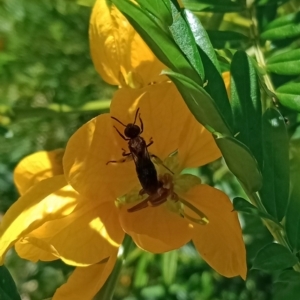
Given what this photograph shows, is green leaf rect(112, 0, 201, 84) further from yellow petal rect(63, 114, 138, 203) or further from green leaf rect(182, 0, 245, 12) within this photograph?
green leaf rect(182, 0, 245, 12)

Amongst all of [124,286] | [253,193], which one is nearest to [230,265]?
[253,193]

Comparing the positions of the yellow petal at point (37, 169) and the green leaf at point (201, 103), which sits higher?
the green leaf at point (201, 103)

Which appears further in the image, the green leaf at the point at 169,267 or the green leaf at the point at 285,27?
the green leaf at the point at 169,267

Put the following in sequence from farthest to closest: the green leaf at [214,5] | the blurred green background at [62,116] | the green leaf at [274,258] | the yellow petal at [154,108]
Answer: the blurred green background at [62,116] → the green leaf at [214,5] → the yellow petal at [154,108] → the green leaf at [274,258]

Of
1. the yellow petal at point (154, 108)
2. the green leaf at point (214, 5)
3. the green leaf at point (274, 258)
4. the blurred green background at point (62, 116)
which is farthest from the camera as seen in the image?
the blurred green background at point (62, 116)

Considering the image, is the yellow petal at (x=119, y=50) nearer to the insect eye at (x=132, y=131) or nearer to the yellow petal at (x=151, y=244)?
the insect eye at (x=132, y=131)

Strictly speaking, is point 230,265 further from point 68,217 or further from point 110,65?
point 110,65

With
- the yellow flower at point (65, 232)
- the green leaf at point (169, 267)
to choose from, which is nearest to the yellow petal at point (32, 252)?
the yellow flower at point (65, 232)

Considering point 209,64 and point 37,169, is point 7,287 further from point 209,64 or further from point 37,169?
point 209,64
